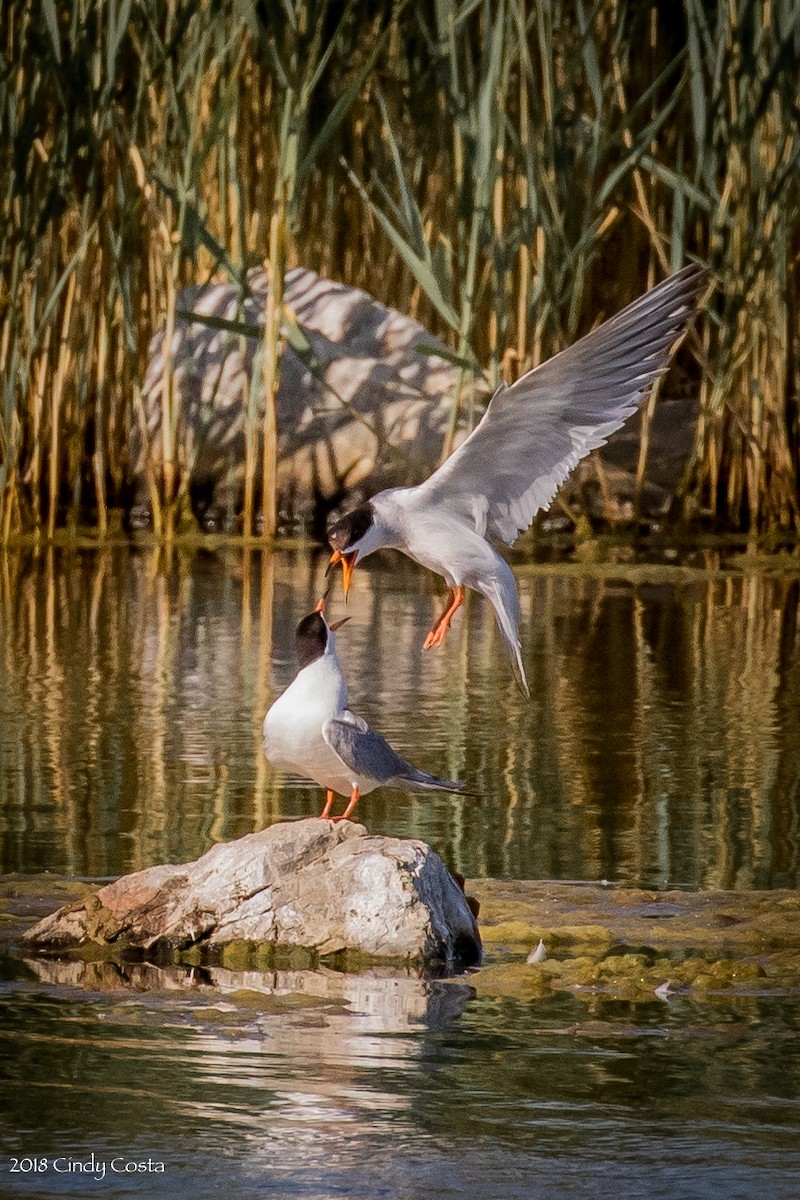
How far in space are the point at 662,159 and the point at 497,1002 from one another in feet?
35.4

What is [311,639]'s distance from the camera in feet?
14.8

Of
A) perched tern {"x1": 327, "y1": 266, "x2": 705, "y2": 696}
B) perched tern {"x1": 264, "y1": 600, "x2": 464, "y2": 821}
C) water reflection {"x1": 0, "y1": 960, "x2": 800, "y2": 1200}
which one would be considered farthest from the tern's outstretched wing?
perched tern {"x1": 327, "y1": 266, "x2": 705, "y2": 696}

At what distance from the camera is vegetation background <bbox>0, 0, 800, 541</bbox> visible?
973 cm

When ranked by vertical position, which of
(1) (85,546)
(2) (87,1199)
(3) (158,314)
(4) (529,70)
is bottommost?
(2) (87,1199)

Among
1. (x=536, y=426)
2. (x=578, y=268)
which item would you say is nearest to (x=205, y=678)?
(x=536, y=426)

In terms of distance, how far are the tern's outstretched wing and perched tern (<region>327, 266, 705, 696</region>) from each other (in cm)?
75

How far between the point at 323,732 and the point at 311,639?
0.67 feet

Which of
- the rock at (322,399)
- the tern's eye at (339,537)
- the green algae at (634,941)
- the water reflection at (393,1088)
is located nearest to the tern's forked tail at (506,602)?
the tern's eye at (339,537)

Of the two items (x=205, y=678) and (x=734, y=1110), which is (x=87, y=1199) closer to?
(x=734, y=1110)

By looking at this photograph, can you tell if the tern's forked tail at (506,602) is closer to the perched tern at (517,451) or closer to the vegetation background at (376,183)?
the perched tern at (517,451)

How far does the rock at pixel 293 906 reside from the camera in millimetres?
4066

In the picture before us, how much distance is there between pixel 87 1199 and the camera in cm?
286

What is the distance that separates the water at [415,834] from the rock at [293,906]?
109 mm

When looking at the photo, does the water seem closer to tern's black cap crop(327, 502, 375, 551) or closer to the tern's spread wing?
tern's black cap crop(327, 502, 375, 551)
